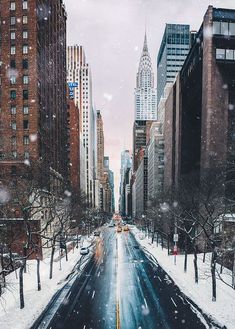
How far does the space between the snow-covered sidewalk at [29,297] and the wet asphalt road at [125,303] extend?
63.9 inches

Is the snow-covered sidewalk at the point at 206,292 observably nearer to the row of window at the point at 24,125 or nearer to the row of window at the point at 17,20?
the row of window at the point at 24,125

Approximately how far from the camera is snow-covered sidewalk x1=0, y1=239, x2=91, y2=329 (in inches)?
878

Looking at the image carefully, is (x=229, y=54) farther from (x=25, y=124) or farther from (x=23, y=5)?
(x=23, y=5)

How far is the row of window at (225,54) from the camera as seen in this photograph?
5641cm

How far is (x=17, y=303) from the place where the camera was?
26078 millimetres

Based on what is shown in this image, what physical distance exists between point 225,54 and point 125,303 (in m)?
45.2

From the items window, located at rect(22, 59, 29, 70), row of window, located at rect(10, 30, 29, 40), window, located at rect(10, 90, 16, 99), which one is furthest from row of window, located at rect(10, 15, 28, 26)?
window, located at rect(10, 90, 16, 99)

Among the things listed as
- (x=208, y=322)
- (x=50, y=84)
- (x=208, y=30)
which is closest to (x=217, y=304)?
(x=208, y=322)

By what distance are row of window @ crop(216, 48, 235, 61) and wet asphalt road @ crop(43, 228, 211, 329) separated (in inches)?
1419

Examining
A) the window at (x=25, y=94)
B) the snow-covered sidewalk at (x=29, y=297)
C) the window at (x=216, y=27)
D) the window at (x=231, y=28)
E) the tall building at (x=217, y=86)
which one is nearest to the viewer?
the snow-covered sidewalk at (x=29, y=297)

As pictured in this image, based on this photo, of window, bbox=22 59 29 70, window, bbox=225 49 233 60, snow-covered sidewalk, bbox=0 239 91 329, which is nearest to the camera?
snow-covered sidewalk, bbox=0 239 91 329

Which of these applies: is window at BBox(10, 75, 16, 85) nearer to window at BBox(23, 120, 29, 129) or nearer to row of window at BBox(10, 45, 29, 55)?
row of window at BBox(10, 45, 29, 55)

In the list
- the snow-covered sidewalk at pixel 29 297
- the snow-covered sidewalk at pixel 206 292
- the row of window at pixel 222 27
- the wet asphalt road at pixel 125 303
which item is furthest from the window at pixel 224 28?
the snow-covered sidewalk at pixel 29 297

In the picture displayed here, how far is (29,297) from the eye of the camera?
27906mm
